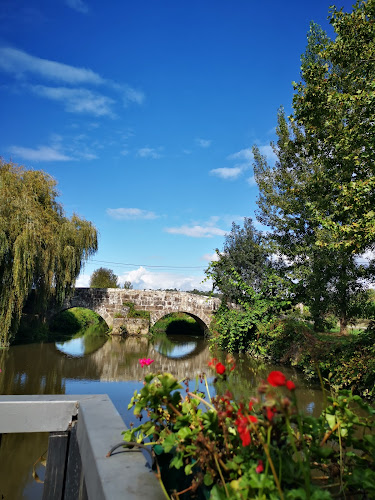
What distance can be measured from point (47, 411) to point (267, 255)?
14.3 meters

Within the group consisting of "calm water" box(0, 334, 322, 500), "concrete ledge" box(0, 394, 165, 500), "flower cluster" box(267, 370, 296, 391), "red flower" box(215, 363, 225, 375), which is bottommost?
"calm water" box(0, 334, 322, 500)

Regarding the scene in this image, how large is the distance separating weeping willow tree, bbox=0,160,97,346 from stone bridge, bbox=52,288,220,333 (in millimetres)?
4312

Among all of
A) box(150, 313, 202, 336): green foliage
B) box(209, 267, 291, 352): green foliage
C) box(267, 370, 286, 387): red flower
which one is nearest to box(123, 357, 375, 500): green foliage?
box(267, 370, 286, 387): red flower

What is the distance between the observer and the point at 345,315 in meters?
11.9

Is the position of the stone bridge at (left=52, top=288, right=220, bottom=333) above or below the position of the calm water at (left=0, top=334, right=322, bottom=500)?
above

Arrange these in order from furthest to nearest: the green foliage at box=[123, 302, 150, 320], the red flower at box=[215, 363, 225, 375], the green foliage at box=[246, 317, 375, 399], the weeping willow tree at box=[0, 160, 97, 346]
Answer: the green foliage at box=[123, 302, 150, 320] → the weeping willow tree at box=[0, 160, 97, 346] → the green foliage at box=[246, 317, 375, 399] → the red flower at box=[215, 363, 225, 375]

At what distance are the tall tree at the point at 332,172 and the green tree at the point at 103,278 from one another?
79.2 ft

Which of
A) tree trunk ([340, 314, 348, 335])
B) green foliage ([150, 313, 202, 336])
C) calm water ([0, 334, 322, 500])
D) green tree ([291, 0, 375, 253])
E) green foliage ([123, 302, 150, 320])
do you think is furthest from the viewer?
green foliage ([150, 313, 202, 336])

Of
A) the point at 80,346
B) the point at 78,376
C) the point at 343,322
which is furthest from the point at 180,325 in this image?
the point at 78,376

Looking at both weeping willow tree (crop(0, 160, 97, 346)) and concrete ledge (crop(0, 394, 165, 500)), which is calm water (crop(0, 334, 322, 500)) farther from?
weeping willow tree (crop(0, 160, 97, 346))

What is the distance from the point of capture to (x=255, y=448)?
34.0 inches

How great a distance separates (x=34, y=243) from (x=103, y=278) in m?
24.9

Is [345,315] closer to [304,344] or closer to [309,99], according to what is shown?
[304,344]

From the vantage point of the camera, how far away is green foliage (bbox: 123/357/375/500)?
2.35ft
